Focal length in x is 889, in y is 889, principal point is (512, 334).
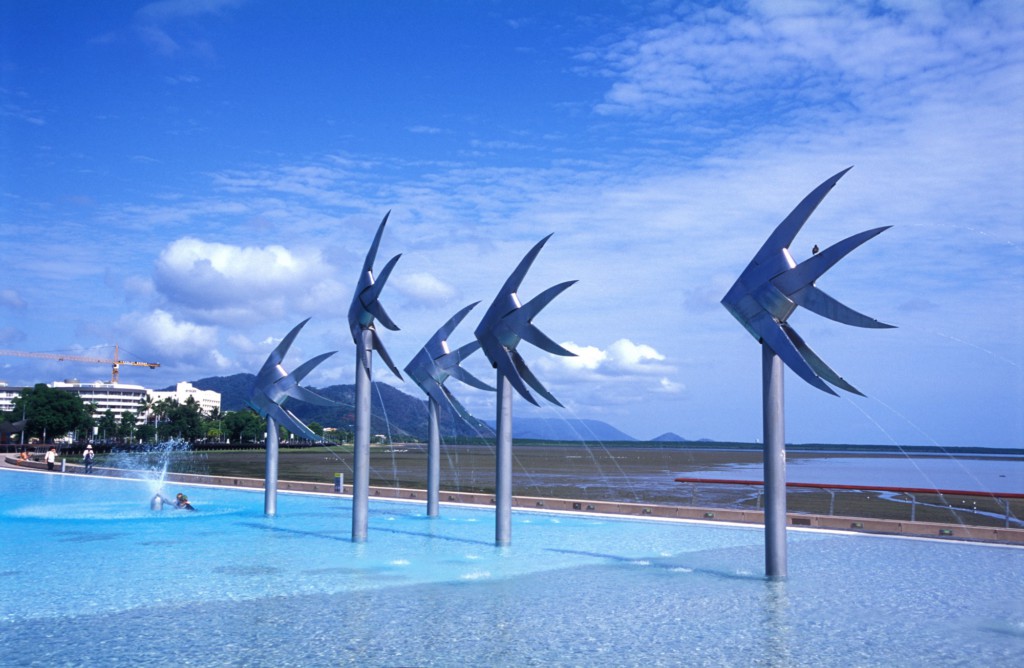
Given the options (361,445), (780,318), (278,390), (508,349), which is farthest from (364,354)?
(780,318)

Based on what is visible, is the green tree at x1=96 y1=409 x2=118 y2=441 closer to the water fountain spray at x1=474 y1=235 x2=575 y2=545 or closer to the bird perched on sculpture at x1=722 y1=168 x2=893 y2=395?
the water fountain spray at x1=474 y1=235 x2=575 y2=545

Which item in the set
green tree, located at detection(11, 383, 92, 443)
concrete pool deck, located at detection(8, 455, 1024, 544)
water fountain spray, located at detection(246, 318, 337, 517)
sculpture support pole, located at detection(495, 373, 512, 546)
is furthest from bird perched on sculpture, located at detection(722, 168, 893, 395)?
green tree, located at detection(11, 383, 92, 443)

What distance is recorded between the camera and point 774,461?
44.7 ft

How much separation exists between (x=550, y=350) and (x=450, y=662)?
330 inches

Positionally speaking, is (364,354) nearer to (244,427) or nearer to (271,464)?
(271,464)

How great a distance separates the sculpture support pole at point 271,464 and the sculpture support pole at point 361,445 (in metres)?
5.05

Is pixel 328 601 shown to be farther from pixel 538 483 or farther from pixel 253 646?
pixel 538 483

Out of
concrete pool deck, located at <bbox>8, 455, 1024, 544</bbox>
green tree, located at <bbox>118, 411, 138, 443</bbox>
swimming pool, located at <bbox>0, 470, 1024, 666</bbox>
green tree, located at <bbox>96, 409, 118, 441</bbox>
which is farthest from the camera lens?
green tree, located at <bbox>118, 411, 138, 443</bbox>

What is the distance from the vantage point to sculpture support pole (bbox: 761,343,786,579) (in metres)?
13.6

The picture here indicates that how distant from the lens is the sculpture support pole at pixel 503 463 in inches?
688

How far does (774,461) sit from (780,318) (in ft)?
7.22

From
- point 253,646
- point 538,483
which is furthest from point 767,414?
point 538,483

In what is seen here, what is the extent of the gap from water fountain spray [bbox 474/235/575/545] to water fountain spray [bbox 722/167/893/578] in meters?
4.32

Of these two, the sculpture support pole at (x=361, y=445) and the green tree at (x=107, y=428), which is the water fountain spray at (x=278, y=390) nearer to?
the sculpture support pole at (x=361, y=445)
